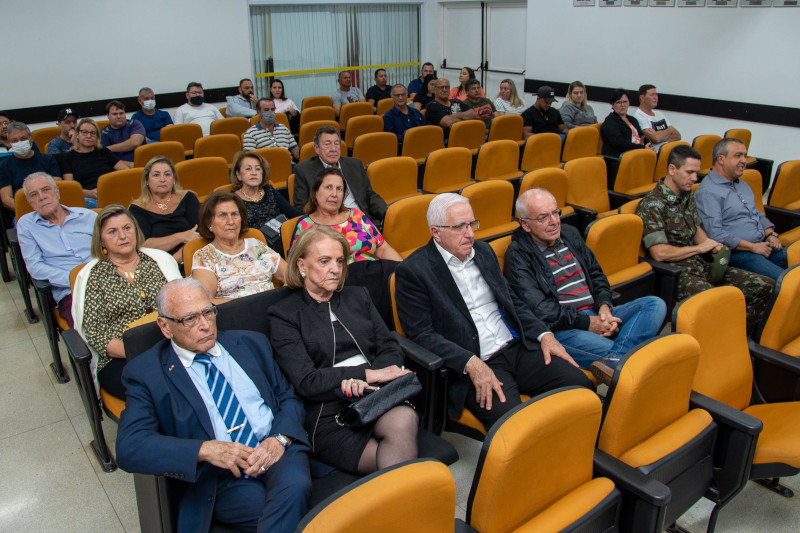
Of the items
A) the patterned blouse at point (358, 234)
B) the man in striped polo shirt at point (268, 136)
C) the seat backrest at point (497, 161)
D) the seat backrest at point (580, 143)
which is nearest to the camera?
the patterned blouse at point (358, 234)

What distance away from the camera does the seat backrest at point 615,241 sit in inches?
125

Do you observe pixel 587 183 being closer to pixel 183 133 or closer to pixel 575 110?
pixel 575 110

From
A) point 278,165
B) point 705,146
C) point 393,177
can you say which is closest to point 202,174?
point 278,165

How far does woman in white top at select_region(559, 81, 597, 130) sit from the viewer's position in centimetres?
716

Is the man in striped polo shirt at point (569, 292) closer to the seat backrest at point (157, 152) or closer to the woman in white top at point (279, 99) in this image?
the seat backrest at point (157, 152)

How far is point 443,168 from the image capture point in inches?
202

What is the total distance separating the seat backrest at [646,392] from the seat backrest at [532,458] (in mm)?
133

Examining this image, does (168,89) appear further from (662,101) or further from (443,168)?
(662,101)

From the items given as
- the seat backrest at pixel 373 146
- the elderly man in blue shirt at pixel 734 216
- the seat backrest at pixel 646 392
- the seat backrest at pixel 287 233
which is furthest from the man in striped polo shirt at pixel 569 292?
the seat backrest at pixel 373 146

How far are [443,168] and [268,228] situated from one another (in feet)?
6.61

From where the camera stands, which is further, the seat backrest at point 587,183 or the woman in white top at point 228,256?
the seat backrest at point 587,183

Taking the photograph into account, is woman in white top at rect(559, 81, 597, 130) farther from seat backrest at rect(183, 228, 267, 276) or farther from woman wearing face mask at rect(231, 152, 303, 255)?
seat backrest at rect(183, 228, 267, 276)

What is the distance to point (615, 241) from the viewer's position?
3.27 meters

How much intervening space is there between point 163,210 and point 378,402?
7.40 ft
